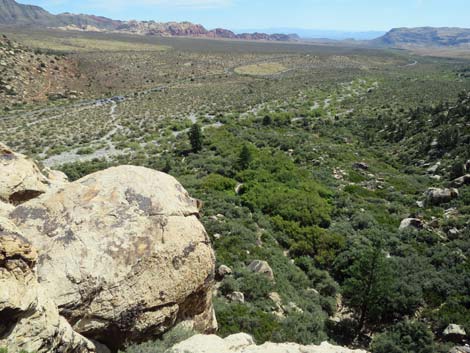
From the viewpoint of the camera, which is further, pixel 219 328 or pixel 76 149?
pixel 76 149

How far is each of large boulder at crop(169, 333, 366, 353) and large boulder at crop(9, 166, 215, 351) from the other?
0.95 metres

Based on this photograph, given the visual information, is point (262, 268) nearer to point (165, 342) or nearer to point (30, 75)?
point (165, 342)

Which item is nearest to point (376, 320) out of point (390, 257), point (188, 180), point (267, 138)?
point (390, 257)

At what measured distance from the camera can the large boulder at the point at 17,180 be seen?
9000 mm

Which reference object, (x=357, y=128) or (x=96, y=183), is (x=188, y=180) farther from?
(x=357, y=128)

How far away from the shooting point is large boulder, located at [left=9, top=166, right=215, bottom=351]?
735 centimetres

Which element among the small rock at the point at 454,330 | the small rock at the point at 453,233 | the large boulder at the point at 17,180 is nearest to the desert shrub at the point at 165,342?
the large boulder at the point at 17,180

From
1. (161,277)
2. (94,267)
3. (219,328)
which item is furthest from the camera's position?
(219,328)

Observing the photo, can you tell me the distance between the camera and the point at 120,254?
25.9 ft

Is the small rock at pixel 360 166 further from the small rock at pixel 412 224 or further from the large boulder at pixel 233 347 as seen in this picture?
the large boulder at pixel 233 347

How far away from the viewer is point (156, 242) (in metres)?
8.42

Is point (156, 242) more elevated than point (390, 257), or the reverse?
point (156, 242)

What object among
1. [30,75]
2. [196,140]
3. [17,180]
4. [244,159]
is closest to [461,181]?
[244,159]

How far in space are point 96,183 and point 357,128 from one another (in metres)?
42.4
